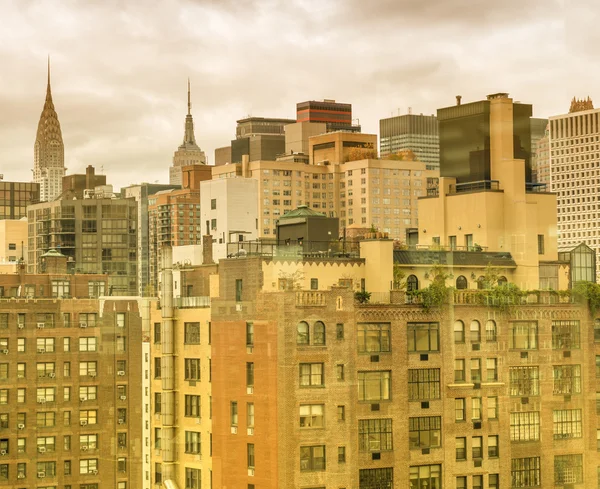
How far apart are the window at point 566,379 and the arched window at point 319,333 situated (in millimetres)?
8790

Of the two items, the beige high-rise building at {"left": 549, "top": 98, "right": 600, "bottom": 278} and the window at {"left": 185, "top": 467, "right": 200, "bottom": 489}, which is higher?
the beige high-rise building at {"left": 549, "top": 98, "right": 600, "bottom": 278}

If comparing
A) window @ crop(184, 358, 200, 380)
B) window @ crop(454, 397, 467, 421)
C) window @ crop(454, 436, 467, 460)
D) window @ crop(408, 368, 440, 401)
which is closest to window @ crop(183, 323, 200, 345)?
window @ crop(184, 358, 200, 380)

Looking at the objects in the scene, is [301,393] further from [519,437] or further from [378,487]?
[519,437]

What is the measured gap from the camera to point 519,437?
148 ft

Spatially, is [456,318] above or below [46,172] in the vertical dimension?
below

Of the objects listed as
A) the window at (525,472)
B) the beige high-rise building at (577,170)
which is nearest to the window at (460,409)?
the window at (525,472)

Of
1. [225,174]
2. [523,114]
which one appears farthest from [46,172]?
[225,174]

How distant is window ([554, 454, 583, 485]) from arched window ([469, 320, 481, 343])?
481 centimetres

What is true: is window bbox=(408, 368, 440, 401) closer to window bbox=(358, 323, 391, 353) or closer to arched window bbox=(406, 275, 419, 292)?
window bbox=(358, 323, 391, 353)

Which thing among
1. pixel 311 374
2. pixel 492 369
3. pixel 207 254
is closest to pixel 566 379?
pixel 492 369

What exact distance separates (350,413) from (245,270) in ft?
18.5

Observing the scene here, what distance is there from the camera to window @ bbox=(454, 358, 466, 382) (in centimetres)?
4419

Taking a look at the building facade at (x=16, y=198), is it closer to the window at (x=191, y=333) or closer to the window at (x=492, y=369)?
the window at (x=191, y=333)

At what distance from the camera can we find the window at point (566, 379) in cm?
4616
